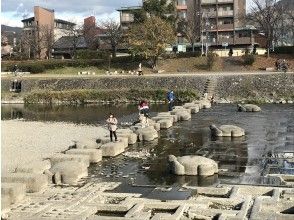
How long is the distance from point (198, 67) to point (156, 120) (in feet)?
115

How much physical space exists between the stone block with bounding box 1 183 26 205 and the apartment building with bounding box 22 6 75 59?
75111 millimetres

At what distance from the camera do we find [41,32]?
93.2 m

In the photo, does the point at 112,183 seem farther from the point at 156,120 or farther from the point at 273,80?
the point at 273,80

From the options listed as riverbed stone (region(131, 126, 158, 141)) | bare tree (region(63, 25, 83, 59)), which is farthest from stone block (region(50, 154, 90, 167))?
bare tree (region(63, 25, 83, 59))

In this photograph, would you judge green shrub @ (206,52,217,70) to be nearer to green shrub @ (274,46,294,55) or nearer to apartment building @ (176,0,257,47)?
green shrub @ (274,46,294,55)

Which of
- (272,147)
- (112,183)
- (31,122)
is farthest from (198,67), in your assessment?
(112,183)

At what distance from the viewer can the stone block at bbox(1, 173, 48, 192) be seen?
48.0 feet

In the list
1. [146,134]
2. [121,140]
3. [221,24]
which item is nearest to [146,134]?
[146,134]

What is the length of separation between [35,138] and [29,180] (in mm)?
12255

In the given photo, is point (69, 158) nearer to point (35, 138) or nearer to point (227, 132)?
point (35, 138)

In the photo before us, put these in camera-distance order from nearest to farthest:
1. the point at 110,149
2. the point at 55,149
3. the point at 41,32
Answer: the point at 110,149, the point at 55,149, the point at 41,32

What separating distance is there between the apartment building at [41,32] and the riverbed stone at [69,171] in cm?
7200

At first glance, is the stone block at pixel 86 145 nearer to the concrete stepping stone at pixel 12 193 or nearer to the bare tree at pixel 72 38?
the concrete stepping stone at pixel 12 193

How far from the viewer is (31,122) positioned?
116 ft
